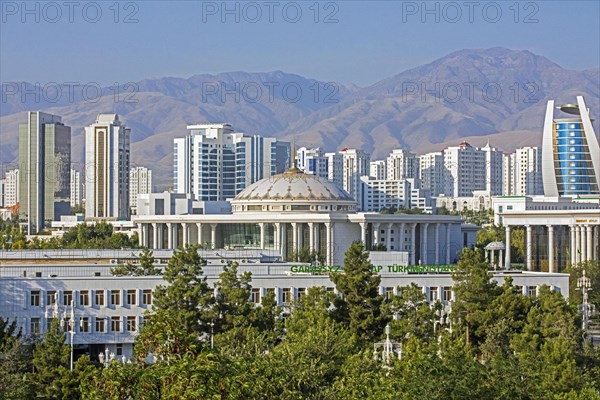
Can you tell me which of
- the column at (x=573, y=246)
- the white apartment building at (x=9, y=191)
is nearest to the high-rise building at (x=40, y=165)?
the white apartment building at (x=9, y=191)

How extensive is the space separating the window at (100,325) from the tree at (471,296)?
1118cm

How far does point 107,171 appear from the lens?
11825 cm

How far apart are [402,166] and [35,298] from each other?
125211 millimetres

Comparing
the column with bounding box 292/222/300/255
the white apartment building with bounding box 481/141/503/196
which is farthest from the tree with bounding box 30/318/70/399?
the white apartment building with bounding box 481/141/503/196

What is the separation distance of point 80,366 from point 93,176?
94.6 m

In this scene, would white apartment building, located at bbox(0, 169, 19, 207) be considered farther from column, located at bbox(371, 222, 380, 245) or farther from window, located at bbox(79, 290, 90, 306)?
window, located at bbox(79, 290, 90, 306)

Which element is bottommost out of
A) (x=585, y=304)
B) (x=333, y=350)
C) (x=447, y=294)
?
(x=585, y=304)

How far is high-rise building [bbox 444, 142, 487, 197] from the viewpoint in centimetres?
16462

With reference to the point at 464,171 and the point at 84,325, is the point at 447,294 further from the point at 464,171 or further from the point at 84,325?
the point at 464,171

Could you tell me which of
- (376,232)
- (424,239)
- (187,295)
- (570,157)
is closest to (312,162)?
(570,157)

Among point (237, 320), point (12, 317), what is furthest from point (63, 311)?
point (237, 320)

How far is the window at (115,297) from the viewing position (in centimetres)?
3991

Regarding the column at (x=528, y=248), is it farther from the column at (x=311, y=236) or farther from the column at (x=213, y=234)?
the column at (x=213, y=234)

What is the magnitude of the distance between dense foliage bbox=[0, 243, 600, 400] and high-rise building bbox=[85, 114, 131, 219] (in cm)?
8003
